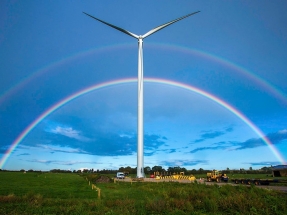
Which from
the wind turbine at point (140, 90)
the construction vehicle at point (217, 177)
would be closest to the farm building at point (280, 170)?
the construction vehicle at point (217, 177)

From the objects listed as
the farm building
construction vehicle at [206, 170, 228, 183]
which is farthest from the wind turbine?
the farm building

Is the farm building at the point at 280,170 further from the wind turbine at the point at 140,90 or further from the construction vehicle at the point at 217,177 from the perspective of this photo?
the wind turbine at the point at 140,90

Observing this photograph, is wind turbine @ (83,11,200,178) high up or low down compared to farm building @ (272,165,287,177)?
up

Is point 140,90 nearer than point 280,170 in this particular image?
No

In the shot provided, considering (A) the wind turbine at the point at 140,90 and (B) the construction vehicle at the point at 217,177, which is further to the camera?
(A) the wind turbine at the point at 140,90

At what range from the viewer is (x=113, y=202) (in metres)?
23.3

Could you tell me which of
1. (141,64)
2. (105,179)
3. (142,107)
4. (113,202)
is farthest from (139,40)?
(113,202)

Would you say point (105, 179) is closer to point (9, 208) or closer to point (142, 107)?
point (142, 107)

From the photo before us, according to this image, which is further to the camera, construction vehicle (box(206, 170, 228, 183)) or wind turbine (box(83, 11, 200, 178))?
wind turbine (box(83, 11, 200, 178))

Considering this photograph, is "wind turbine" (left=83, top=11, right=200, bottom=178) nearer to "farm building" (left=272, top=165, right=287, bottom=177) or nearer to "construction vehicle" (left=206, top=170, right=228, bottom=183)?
"construction vehicle" (left=206, top=170, right=228, bottom=183)

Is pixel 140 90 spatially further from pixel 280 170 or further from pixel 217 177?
pixel 280 170

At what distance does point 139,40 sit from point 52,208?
49.8 meters

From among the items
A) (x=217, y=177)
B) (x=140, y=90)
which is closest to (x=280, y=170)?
(x=217, y=177)

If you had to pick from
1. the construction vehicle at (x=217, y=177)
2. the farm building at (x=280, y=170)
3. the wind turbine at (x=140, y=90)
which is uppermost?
the wind turbine at (x=140, y=90)
